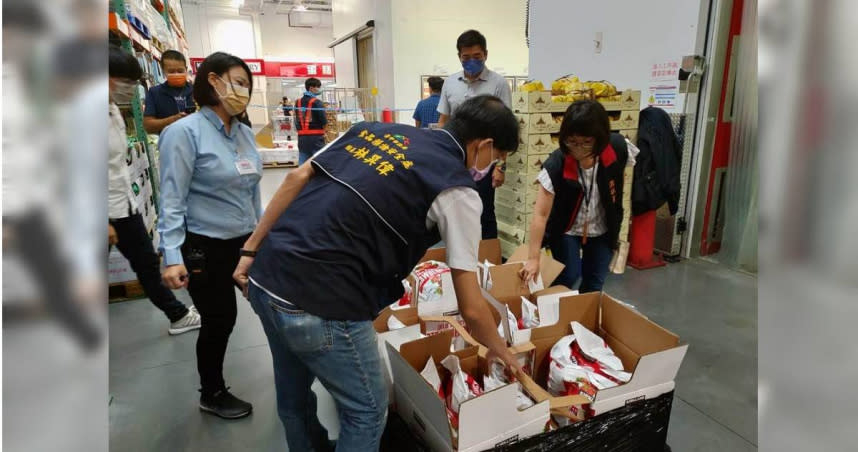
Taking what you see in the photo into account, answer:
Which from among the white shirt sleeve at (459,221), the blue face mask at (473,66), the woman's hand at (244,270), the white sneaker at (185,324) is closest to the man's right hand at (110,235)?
the white shirt sleeve at (459,221)

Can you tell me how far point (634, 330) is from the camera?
1.75m

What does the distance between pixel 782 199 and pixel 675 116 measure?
402 centimetres

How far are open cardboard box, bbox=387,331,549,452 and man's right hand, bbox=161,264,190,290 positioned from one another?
29.1 inches

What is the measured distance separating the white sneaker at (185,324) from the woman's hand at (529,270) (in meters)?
1.81

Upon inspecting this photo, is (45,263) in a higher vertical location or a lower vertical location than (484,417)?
higher

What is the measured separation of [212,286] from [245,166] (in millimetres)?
459

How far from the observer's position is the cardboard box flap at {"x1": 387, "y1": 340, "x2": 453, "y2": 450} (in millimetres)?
1263

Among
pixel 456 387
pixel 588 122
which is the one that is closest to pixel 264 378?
pixel 456 387

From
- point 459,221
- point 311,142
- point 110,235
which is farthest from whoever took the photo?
point 311,142

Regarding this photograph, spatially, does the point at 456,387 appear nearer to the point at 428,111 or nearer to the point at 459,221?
the point at 459,221

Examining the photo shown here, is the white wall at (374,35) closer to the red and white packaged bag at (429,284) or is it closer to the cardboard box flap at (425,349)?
the red and white packaged bag at (429,284)

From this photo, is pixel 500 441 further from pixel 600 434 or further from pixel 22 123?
pixel 22 123

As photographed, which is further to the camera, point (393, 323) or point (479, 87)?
point (479, 87)

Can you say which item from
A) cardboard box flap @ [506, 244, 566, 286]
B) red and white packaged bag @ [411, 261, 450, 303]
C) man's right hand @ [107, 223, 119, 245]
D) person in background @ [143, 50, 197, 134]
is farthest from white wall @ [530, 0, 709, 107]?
man's right hand @ [107, 223, 119, 245]
